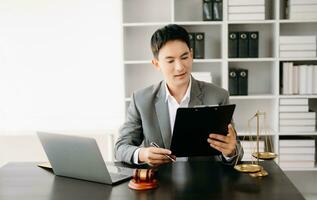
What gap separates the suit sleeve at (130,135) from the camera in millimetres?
1823

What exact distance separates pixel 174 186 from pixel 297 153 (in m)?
2.12

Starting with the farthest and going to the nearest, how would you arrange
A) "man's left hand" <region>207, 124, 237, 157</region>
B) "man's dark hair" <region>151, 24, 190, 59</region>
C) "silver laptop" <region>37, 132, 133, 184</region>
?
"man's dark hair" <region>151, 24, 190, 59</region> < "man's left hand" <region>207, 124, 237, 157</region> < "silver laptop" <region>37, 132, 133, 184</region>

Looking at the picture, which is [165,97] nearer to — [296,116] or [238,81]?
[238,81]

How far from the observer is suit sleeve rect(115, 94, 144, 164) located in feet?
5.98

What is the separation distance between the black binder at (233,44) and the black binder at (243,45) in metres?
0.03

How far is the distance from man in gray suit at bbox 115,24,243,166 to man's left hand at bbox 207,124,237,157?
17 cm

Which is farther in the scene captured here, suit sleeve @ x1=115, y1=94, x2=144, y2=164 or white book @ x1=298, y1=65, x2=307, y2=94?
white book @ x1=298, y1=65, x2=307, y2=94

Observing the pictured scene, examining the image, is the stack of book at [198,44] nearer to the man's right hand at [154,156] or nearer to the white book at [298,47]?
the white book at [298,47]

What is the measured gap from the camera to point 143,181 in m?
1.42

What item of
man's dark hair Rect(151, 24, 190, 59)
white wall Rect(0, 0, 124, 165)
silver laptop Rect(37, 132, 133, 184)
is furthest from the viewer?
white wall Rect(0, 0, 124, 165)

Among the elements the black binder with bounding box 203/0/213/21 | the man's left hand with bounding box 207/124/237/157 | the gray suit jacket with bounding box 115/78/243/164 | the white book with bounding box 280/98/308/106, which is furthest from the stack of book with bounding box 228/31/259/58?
the man's left hand with bounding box 207/124/237/157

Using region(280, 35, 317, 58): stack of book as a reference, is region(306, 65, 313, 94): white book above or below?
below

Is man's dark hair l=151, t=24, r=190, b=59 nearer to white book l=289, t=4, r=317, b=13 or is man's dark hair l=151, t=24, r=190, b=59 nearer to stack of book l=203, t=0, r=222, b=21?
stack of book l=203, t=0, r=222, b=21

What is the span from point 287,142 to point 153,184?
2108mm
